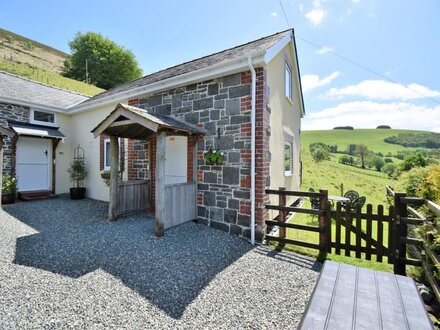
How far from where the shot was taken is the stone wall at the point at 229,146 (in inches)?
236

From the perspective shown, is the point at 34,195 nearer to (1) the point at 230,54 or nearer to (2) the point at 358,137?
(1) the point at 230,54

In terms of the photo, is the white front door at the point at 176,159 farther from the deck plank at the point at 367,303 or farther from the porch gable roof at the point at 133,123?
the deck plank at the point at 367,303

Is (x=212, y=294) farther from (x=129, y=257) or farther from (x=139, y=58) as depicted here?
(x=139, y=58)

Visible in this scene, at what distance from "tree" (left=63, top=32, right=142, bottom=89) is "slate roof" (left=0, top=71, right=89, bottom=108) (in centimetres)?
3213

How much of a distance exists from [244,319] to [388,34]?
1086 cm

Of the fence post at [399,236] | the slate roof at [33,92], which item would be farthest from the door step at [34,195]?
the fence post at [399,236]

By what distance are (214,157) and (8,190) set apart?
9.13 m

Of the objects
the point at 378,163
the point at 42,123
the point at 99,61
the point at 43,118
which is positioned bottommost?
the point at 378,163

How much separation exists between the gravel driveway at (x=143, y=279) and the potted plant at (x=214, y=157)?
1.96 meters

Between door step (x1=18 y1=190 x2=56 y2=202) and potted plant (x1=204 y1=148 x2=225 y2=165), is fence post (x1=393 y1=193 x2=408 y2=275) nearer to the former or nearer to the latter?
potted plant (x1=204 y1=148 x2=225 y2=165)

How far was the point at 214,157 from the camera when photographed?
6.42m

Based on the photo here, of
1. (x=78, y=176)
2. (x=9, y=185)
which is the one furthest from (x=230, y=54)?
(x=9, y=185)

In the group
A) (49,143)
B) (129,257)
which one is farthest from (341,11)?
(49,143)

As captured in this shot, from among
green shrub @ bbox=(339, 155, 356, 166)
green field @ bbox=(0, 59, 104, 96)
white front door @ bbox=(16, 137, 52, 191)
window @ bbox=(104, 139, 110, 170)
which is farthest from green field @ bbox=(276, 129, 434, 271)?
green field @ bbox=(0, 59, 104, 96)
